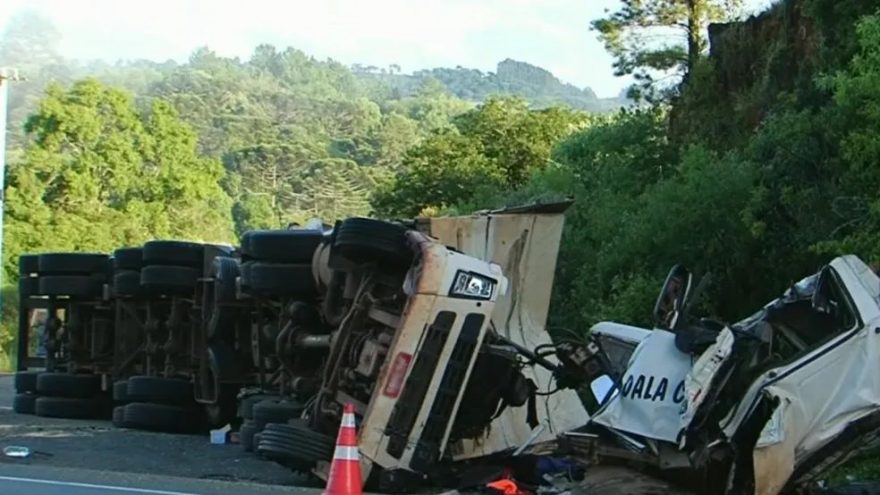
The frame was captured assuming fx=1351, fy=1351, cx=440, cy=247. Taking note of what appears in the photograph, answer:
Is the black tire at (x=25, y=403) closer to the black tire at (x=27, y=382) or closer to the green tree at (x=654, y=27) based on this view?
the black tire at (x=27, y=382)

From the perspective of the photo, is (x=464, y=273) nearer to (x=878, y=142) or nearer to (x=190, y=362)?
(x=878, y=142)

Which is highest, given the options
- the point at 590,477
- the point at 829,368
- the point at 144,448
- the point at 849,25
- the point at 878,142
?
the point at 849,25

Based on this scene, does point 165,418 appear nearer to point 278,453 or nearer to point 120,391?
point 120,391

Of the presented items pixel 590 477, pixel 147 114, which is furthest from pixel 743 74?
pixel 147 114

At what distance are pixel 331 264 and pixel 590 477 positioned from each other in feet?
9.28

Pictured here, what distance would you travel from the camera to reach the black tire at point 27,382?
16953 millimetres

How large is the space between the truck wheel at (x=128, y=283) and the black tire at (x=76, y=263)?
102 cm

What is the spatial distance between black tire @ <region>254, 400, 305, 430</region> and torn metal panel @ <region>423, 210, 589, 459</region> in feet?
5.92

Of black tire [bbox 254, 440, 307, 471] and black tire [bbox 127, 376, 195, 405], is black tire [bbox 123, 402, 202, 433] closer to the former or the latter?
black tire [bbox 127, 376, 195, 405]

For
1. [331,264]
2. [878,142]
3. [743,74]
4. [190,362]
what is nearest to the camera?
[331,264]

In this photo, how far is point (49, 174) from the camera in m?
A: 52.0

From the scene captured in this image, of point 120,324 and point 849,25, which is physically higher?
point 849,25

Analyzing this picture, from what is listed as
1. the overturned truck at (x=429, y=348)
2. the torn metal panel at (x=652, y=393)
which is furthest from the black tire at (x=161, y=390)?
the torn metal panel at (x=652, y=393)

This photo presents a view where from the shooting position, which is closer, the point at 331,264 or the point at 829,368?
the point at 829,368
